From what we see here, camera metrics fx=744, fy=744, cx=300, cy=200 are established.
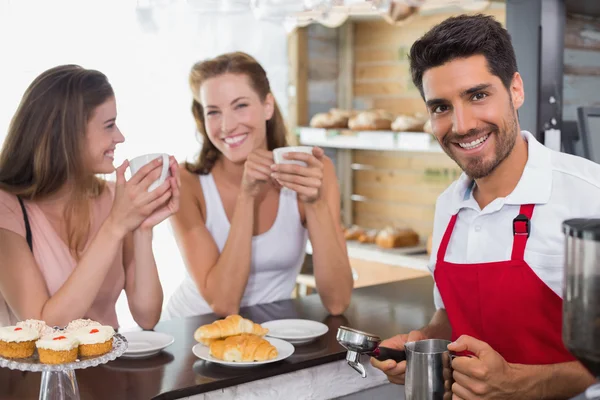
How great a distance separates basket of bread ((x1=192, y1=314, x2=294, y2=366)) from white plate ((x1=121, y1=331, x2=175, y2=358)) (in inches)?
3.7

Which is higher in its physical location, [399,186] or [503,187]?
[503,187]

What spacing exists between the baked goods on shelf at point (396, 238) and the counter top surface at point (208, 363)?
5.98ft

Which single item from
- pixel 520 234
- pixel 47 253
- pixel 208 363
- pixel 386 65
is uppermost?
pixel 386 65

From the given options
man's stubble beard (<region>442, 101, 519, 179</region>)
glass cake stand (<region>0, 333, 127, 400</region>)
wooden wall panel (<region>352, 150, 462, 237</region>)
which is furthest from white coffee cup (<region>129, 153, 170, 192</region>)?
wooden wall panel (<region>352, 150, 462, 237</region>)

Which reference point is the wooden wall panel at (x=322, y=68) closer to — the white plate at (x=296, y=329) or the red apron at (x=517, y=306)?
the white plate at (x=296, y=329)

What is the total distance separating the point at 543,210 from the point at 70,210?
1456 millimetres

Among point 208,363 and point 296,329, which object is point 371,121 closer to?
point 296,329

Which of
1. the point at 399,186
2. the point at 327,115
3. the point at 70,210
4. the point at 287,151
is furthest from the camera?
the point at 399,186

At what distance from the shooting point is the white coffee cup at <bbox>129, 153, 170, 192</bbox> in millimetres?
2102

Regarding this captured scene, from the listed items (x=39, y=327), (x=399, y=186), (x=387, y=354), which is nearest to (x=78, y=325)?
(x=39, y=327)

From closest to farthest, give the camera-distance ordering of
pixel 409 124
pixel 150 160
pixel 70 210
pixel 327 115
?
pixel 150 160, pixel 70 210, pixel 409 124, pixel 327 115

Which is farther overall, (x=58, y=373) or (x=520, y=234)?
(x=520, y=234)

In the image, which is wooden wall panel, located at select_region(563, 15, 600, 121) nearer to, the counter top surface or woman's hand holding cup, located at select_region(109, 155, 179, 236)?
the counter top surface

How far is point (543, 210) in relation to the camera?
178cm
